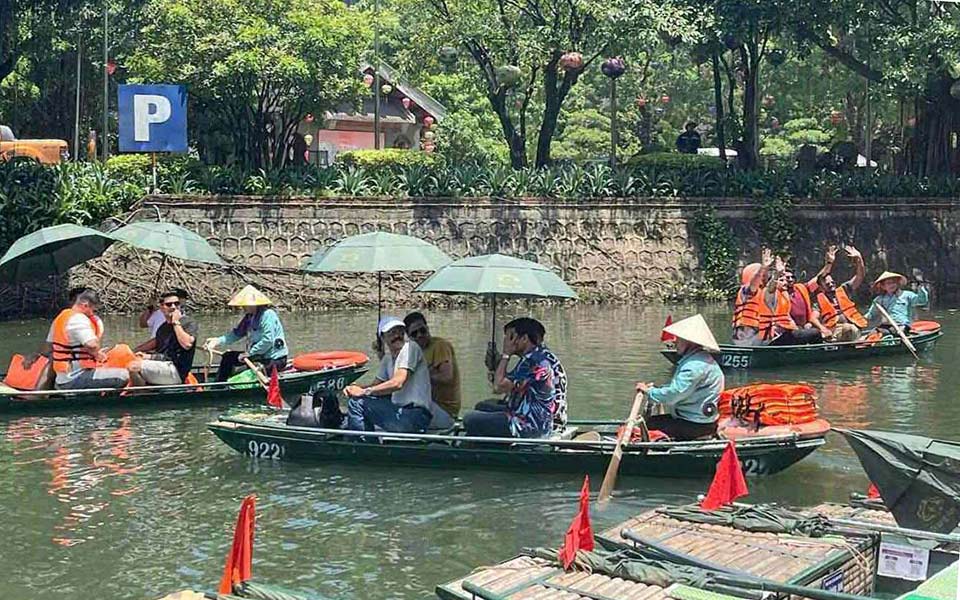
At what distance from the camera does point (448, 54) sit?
2934cm

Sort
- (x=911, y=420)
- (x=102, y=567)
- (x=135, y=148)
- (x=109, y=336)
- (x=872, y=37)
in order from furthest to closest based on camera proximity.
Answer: (x=872, y=37) → (x=135, y=148) → (x=109, y=336) → (x=911, y=420) → (x=102, y=567)

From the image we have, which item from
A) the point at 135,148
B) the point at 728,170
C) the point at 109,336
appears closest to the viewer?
the point at 109,336

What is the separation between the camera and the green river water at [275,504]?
9.45 metres

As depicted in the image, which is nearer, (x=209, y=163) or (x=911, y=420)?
(x=911, y=420)

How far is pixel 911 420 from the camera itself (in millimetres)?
15398

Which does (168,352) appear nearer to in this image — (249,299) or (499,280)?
(249,299)

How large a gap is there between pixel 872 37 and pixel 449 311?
11109 millimetres

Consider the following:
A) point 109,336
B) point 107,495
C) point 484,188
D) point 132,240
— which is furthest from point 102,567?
point 484,188

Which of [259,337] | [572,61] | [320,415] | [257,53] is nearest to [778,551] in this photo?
[320,415]

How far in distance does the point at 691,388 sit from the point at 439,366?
8.09 ft

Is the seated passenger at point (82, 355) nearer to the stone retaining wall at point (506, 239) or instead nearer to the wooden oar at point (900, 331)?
the wooden oar at point (900, 331)

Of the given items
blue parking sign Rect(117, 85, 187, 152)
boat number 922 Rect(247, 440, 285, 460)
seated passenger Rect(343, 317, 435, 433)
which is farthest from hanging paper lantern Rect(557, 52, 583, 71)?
boat number 922 Rect(247, 440, 285, 460)

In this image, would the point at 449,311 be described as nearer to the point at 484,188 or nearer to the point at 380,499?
the point at 484,188

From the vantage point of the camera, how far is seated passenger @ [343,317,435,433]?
38.4ft
